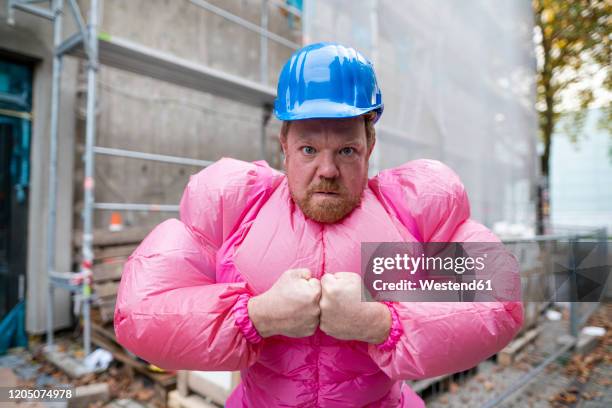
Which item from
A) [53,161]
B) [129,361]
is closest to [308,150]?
[129,361]

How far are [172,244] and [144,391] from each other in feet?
8.69

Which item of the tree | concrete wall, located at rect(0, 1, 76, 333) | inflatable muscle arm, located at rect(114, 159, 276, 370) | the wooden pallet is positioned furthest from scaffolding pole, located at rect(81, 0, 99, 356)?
the tree

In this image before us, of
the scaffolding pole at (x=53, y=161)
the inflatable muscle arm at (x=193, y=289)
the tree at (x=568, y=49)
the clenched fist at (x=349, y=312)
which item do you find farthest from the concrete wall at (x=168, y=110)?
the tree at (x=568, y=49)

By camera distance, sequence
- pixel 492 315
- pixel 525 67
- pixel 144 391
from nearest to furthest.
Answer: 1. pixel 492 315
2. pixel 144 391
3. pixel 525 67

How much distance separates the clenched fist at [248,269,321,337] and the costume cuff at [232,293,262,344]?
14 mm

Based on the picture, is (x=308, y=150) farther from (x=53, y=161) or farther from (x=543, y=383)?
(x=543, y=383)

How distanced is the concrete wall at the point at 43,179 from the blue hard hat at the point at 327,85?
3.98 metres

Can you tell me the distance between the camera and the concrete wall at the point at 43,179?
407 centimetres

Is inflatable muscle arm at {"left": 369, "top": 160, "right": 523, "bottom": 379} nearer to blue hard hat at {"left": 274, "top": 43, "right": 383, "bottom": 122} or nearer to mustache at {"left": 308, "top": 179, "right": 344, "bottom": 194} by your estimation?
mustache at {"left": 308, "top": 179, "right": 344, "bottom": 194}

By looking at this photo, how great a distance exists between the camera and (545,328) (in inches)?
212

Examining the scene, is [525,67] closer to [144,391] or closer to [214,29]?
[214,29]

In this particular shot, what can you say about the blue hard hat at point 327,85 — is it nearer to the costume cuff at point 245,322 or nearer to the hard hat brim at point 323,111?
the hard hat brim at point 323,111

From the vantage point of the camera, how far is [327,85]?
3.54ft

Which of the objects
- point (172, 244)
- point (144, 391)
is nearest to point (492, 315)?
point (172, 244)
